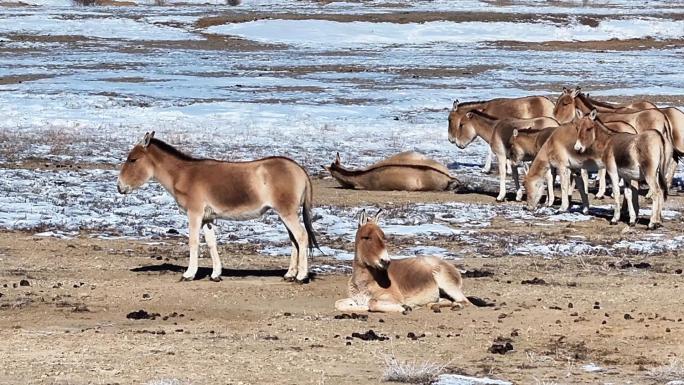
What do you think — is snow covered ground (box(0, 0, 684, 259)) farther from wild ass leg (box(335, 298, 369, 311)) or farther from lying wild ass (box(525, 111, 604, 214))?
wild ass leg (box(335, 298, 369, 311))

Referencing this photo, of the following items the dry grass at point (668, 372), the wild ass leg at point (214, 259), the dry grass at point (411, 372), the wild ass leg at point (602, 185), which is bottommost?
the wild ass leg at point (602, 185)

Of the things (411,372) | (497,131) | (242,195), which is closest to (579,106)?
(497,131)

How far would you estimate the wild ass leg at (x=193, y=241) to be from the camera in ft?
46.0

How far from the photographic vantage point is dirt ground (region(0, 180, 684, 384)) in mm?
9742

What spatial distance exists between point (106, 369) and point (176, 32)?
70.8 metres

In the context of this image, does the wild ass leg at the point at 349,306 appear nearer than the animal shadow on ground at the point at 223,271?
Yes

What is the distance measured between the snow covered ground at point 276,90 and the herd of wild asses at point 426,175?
110 centimetres

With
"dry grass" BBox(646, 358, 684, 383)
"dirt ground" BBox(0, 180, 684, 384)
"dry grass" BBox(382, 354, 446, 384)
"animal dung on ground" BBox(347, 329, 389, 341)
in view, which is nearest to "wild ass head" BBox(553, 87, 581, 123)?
"dirt ground" BBox(0, 180, 684, 384)

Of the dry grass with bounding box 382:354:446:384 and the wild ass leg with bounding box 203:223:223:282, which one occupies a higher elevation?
the dry grass with bounding box 382:354:446:384

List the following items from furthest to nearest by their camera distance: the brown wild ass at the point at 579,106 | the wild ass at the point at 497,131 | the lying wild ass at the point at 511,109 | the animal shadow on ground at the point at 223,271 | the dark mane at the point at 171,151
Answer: the lying wild ass at the point at 511,109 → the brown wild ass at the point at 579,106 → the wild ass at the point at 497,131 → the animal shadow on ground at the point at 223,271 → the dark mane at the point at 171,151

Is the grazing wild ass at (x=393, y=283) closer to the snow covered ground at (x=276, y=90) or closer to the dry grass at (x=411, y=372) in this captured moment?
the dry grass at (x=411, y=372)

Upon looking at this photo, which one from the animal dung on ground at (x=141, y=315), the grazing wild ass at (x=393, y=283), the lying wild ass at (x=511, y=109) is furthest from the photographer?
the lying wild ass at (x=511, y=109)

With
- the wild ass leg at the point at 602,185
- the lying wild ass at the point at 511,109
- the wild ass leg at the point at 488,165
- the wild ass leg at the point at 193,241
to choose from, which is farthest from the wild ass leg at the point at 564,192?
the wild ass leg at the point at 193,241

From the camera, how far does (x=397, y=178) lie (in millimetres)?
22578
